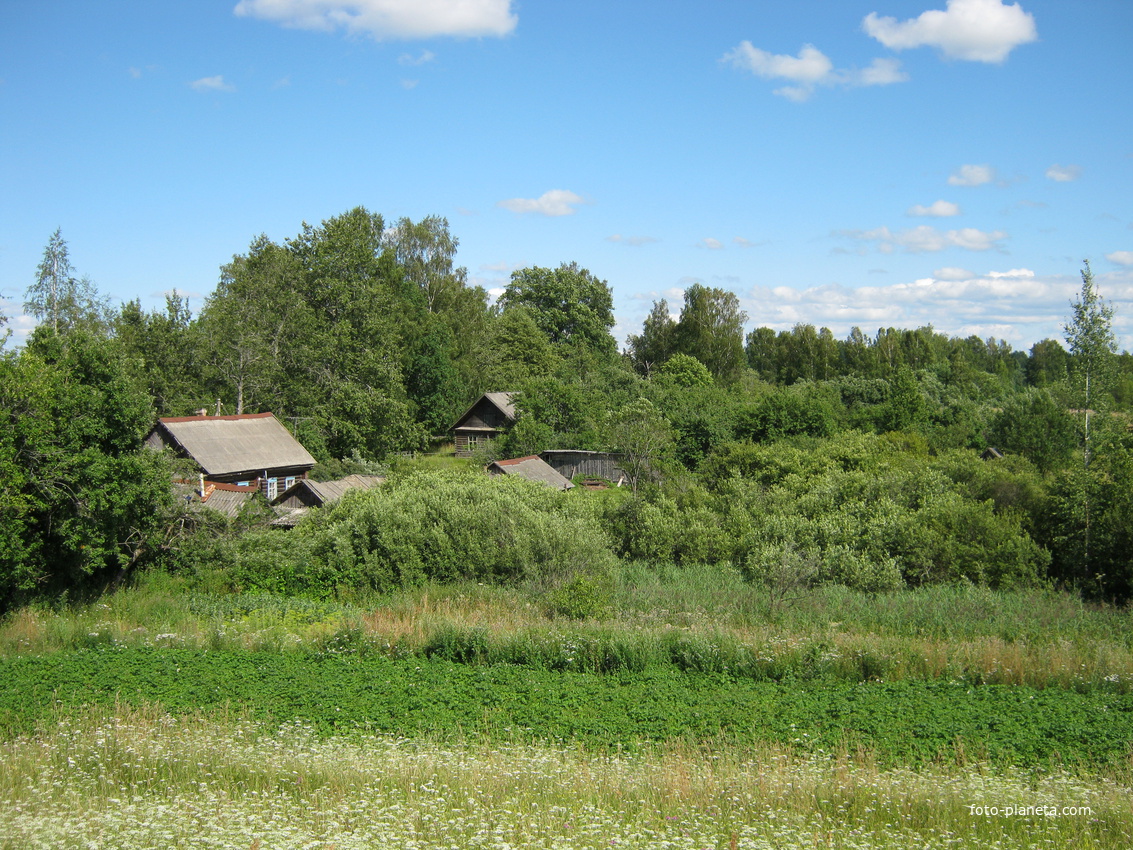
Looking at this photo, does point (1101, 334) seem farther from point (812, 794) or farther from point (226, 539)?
point (226, 539)

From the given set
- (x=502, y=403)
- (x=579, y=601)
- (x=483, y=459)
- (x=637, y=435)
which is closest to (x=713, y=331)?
(x=502, y=403)

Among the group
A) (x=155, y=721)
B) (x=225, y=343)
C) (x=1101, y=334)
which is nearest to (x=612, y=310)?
(x=225, y=343)

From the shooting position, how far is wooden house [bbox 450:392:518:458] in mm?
44625

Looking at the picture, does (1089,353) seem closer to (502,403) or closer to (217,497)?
(217,497)

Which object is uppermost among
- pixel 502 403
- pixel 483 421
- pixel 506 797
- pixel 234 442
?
pixel 502 403

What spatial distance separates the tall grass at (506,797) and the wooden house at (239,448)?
2304 centimetres

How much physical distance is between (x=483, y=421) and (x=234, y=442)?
1712 cm

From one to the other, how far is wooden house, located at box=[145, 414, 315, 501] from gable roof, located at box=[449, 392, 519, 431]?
40.4ft

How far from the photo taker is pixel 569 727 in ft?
27.7

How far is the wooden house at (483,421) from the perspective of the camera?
146 ft

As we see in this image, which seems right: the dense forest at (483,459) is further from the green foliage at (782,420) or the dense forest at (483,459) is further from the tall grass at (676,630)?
the tall grass at (676,630)

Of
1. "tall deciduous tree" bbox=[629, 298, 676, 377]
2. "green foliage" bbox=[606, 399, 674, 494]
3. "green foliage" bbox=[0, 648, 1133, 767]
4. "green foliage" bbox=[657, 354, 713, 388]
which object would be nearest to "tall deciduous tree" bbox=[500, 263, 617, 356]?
"tall deciduous tree" bbox=[629, 298, 676, 377]


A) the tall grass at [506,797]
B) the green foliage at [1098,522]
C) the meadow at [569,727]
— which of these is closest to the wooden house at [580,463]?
the green foliage at [1098,522]

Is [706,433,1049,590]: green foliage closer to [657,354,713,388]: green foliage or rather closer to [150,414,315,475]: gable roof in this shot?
[150,414,315,475]: gable roof
